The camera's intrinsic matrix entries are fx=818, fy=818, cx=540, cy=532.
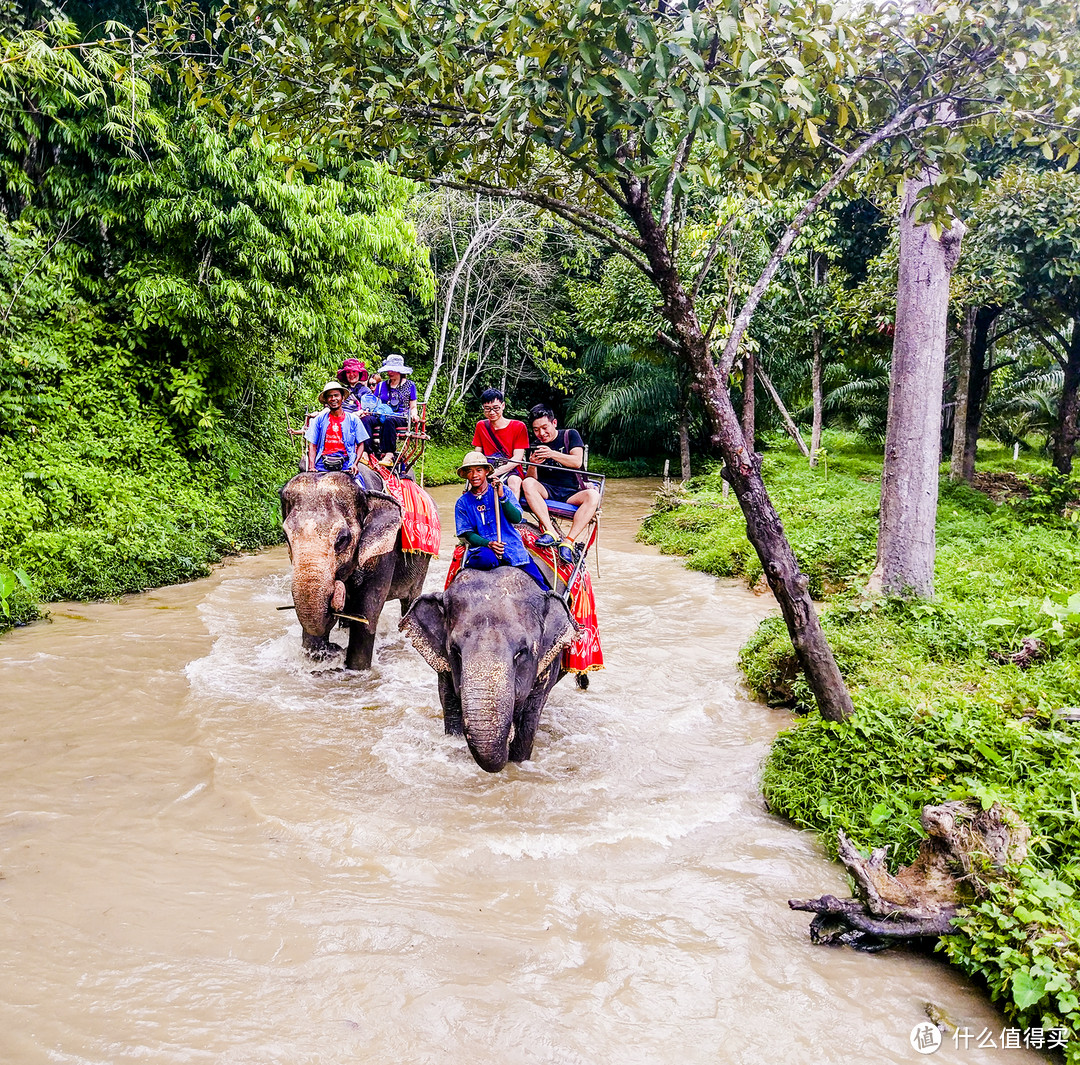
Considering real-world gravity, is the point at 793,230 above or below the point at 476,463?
above

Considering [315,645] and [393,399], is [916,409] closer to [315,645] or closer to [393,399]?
[315,645]

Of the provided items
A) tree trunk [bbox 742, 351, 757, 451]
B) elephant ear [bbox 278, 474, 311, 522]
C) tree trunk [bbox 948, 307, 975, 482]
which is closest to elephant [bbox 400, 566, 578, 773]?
elephant ear [bbox 278, 474, 311, 522]

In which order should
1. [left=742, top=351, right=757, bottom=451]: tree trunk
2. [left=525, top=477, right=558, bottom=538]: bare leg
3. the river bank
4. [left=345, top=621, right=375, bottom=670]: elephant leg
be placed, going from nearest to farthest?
[left=525, top=477, right=558, bottom=538]: bare leg, [left=345, top=621, right=375, bottom=670]: elephant leg, the river bank, [left=742, top=351, right=757, bottom=451]: tree trunk

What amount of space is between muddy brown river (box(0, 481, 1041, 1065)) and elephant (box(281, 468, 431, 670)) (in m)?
0.57

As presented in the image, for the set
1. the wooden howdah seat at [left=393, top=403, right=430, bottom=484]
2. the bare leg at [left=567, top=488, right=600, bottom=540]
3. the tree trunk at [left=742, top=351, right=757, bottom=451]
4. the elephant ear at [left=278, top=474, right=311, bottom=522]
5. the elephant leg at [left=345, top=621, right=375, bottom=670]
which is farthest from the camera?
the tree trunk at [left=742, top=351, right=757, bottom=451]

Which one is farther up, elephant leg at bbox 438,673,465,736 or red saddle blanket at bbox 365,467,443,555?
red saddle blanket at bbox 365,467,443,555

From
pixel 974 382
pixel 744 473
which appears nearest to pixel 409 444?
pixel 744 473

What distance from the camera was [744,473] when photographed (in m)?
4.71

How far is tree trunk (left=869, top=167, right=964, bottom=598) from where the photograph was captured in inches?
284

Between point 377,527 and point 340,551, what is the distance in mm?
412

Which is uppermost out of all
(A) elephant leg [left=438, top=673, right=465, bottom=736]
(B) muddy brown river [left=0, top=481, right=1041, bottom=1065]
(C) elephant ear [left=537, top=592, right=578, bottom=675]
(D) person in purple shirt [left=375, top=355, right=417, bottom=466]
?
(D) person in purple shirt [left=375, top=355, right=417, bottom=466]

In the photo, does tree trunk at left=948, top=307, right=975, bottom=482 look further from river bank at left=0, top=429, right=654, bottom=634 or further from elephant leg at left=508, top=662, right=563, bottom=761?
river bank at left=0, top=429, right=654, bottom=634

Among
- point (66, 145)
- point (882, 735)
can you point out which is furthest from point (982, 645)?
point (66, 145)

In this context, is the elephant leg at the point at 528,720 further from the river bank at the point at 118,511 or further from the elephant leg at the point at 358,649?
the river bank at the point at 118,511
